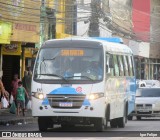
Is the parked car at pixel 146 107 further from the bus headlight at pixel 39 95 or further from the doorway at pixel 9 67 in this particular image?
the bus headlight at pixel 39 95

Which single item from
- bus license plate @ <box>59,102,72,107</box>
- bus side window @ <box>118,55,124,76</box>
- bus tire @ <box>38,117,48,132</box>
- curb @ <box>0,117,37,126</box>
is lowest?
curb @ <box>0,117,37,126</box>

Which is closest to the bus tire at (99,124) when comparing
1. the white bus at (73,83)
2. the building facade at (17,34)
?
the white bus at (73,83)

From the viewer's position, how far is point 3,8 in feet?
114

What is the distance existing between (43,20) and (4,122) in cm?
1613

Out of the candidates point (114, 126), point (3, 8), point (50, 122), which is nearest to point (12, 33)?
point (3, 8)

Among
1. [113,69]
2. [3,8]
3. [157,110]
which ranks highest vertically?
[3,8]

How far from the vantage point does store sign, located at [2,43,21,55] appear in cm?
3762

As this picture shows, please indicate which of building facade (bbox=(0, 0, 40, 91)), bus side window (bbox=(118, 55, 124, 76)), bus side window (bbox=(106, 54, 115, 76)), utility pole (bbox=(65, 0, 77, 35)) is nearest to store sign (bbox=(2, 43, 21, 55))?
building facade (bbox=(0, 0, 40, 91))

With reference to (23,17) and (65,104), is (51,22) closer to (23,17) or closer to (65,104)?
(23,17)

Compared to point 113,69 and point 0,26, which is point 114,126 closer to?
point 113,69

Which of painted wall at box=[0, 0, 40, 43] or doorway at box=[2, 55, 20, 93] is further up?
painted wall at box=[0, 0, 40, 43]

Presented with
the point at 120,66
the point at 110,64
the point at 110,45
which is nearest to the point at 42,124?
the point at 110,64

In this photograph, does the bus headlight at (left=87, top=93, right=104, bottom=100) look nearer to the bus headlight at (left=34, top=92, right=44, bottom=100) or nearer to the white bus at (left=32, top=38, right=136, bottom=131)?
the white bus at (left=32, top=38, right=136, bottom=131)

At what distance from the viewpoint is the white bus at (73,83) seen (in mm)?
21766
